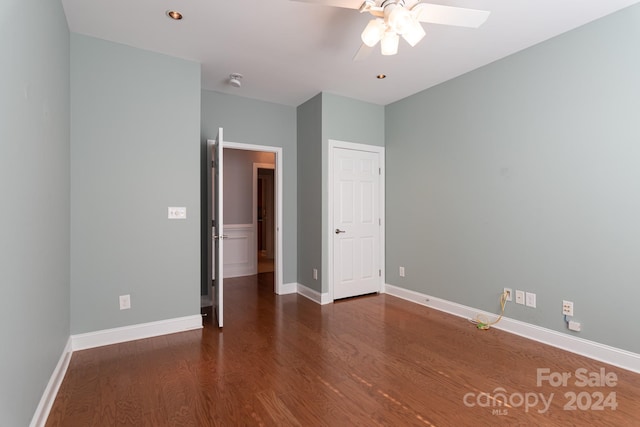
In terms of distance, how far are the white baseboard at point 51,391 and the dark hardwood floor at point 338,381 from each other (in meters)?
0.04

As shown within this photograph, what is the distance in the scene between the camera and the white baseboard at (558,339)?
2367 millimetres

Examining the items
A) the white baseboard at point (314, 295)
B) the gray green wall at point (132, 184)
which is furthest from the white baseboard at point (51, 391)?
the white baseboard at point (314, 295)

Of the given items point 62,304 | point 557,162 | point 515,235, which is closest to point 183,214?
point 62,304

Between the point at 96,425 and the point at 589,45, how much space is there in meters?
4.38

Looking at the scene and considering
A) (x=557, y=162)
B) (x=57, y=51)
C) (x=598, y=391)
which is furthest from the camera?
(x=557, y=162)

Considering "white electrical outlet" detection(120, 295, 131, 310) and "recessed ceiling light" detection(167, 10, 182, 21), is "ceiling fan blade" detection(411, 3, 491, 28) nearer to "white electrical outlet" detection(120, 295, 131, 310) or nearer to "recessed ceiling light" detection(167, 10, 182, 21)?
"recessed ceiling light" detection(167, 10, 182, 21)

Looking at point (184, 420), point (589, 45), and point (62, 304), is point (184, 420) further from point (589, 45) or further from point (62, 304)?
point (589, 45)

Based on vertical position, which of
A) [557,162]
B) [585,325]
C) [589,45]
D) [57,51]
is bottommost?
[585,325]

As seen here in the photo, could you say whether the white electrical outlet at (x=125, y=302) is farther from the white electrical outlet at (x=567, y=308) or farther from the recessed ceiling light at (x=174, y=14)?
the white electrical outlet at (x=567, y=308)

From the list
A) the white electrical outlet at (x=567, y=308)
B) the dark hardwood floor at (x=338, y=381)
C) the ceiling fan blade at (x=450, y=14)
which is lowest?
the dark hardwood floor at (x=338, y=381)

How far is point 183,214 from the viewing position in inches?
122

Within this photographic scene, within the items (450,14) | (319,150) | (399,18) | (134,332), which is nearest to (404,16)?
(399,18)

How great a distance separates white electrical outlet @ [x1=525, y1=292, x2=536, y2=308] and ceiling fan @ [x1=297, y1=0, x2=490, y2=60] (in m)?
2.39

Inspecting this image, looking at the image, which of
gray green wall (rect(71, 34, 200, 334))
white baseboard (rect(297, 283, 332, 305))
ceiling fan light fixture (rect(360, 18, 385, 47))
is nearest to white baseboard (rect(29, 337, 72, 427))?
gray green wall (rect(71, 34, 200, 334))
